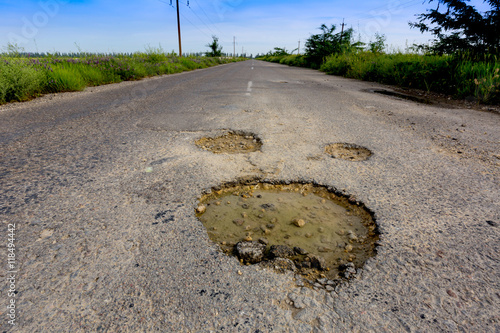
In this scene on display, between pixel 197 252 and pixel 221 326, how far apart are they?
0.44 metres

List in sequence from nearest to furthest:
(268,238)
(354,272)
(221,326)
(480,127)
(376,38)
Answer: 1. (221,326)
2. (354,272)
3. (268,238)
4. (480,127)
5. (376,38)

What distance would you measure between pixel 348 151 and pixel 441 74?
6.52m

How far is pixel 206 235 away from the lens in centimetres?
152

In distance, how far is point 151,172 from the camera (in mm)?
2268

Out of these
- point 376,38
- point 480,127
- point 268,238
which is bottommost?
point 268,238

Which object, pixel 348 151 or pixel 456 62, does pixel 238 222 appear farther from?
pixel 456 62

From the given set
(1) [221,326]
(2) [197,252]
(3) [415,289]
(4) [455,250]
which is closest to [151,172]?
(2) [197,252]

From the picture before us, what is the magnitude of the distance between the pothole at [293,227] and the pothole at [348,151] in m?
0.76

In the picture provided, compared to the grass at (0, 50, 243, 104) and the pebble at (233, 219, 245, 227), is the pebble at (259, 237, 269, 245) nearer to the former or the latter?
the pebble at (233, 219, 245, 227)

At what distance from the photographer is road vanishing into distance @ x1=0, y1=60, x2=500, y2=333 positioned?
1.06 m

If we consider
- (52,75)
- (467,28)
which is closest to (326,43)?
(467,28)

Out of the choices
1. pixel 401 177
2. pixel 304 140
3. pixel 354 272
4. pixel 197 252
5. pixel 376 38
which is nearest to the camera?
pixel 354 272

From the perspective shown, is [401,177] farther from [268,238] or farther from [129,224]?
[129,224]

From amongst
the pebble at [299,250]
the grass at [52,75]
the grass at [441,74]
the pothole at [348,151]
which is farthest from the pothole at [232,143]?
the grass at [441,74]
